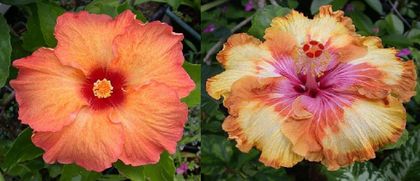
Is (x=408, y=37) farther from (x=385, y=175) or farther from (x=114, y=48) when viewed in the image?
(x=114, y=48)

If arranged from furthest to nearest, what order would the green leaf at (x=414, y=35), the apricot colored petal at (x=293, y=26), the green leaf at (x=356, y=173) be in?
the green leaf at (x=414, y=35)
the green leaf at (x=356, y=173)
the apricot colored petal at (x=293, y=26)

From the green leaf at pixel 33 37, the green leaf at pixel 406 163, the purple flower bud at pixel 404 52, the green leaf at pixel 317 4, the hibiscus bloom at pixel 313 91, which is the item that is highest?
the hibiscus bloom at pixel 313 91

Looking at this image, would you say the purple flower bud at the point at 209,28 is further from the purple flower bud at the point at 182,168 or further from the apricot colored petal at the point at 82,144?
the apricot colored petal at the point at 82,144

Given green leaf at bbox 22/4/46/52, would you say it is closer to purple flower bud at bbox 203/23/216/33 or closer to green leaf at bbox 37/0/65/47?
green leaf at bbox 37/0/65/47

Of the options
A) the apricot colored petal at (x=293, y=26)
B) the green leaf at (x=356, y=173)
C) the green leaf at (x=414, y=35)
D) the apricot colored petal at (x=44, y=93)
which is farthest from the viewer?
the green leaf at (x=414, y=35)

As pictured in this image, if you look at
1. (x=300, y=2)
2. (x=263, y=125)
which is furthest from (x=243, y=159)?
(x=300, y=2)

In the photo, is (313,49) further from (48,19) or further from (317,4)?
(48,19)

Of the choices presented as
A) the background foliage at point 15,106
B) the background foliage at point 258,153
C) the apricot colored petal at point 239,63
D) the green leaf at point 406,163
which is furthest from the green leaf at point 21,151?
the green leaf at point 406,163
